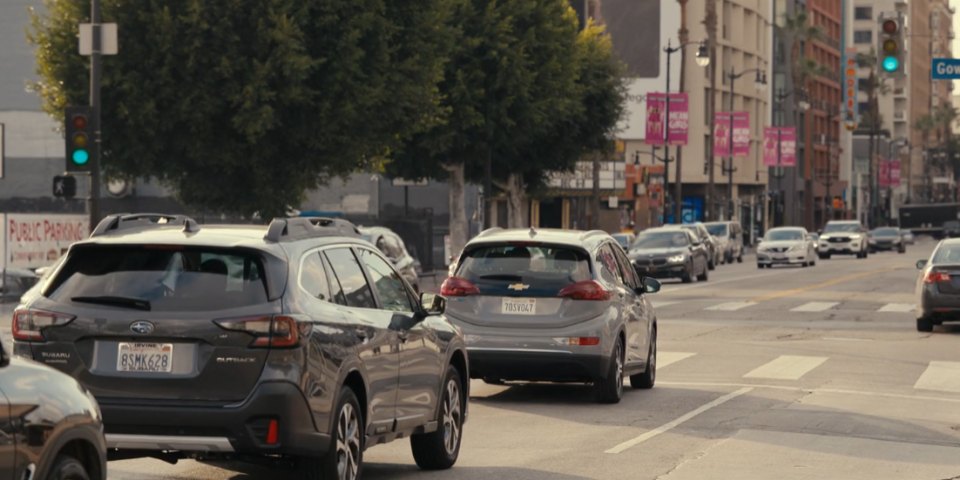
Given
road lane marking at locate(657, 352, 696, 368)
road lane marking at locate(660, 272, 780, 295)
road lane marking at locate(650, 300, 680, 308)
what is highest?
road lane marking at locate(657, 352, 696, 368)

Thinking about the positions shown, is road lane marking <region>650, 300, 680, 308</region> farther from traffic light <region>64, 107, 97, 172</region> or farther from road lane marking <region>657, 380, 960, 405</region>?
road lane marking <region>657, 380, 960, 405</region>

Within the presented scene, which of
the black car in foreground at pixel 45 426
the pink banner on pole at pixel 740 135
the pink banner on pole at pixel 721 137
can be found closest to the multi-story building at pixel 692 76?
the pink banner on pole at pixel 721 137

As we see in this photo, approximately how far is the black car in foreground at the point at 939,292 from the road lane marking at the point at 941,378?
17.5ft

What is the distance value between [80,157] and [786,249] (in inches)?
1619

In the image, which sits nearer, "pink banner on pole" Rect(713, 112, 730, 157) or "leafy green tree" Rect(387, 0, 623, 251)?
"leafy green tree" Rect(387, 0, 623, 251)

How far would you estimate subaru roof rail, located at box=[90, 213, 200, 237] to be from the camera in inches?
395

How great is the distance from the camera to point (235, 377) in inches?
370

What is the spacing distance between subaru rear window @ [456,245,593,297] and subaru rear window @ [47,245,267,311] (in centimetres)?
717

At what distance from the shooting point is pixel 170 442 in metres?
9.39

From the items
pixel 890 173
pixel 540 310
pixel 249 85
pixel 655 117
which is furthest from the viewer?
pixel 890 173

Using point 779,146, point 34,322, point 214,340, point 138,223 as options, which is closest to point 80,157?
point 138,223

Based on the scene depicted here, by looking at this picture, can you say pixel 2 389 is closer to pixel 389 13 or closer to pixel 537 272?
pixel 537 272

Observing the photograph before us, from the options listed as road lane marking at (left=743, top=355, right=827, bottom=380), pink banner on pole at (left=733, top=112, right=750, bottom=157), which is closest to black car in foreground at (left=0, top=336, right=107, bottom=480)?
road lane marking at (left=743, top=355, right=827, bottom=380)

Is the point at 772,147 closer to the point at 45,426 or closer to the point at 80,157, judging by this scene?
the point at 80,157
